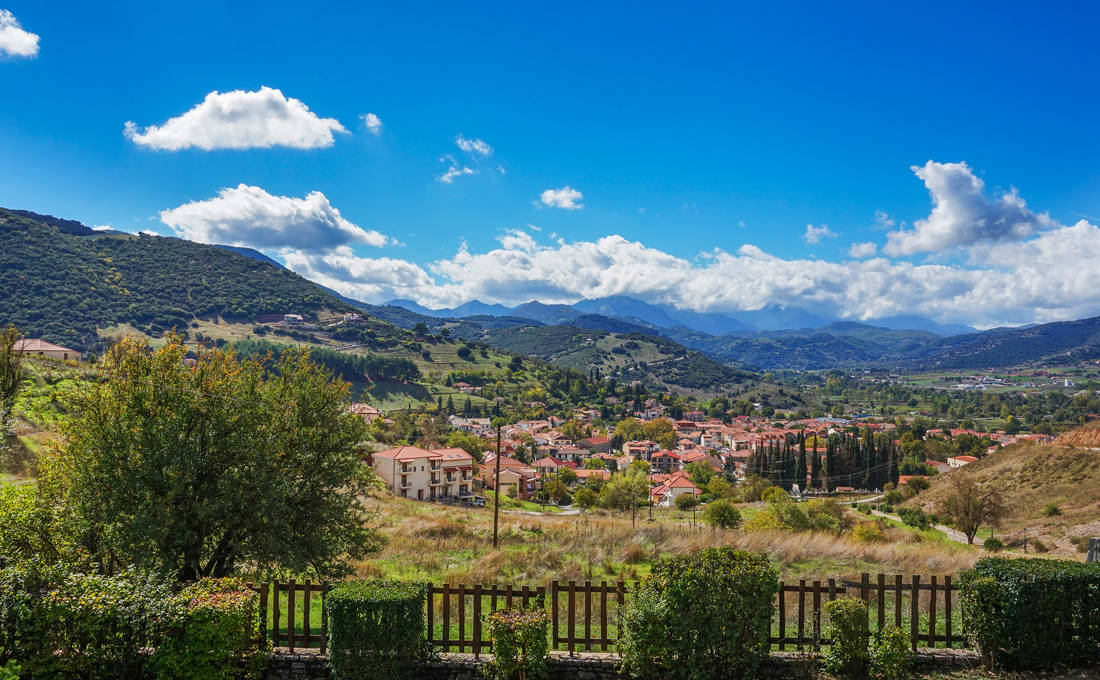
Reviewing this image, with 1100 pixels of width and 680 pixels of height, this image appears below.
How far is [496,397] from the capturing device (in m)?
152

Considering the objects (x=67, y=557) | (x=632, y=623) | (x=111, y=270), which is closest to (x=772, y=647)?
(x=632, y=623)

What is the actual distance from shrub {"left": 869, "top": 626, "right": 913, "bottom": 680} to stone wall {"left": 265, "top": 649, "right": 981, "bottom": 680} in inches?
32.6

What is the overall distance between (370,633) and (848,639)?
6.52 meters

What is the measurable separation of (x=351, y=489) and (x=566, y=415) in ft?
468

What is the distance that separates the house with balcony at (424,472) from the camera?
57500 millimetres

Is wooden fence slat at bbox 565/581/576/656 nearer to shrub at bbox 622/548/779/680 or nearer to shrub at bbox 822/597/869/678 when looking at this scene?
shrub at bbox 622/548/779/680

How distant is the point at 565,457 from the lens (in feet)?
375

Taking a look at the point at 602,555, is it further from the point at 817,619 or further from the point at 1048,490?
the point at 1048,490

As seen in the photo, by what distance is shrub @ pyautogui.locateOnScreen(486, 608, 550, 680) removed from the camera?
7.85m

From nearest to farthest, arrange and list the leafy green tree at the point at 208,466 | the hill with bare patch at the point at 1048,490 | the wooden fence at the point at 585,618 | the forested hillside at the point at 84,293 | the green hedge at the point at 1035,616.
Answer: the green hedge at the point at 1035,616, the wooden fence at the point at 585,618, the leafy green tree at the point at 208,466, the hill with bare patch at the point at 1048,490, the forested hillside at the point at 84,293

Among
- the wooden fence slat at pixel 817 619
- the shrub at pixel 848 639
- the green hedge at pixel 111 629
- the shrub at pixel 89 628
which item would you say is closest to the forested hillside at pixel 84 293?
the green hedge at pixel 111 629

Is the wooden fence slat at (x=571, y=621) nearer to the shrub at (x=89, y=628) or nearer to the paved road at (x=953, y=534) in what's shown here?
the shrub at (x=89, y=628)

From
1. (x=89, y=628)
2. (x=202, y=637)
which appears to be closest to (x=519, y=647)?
(x=202, y=637)

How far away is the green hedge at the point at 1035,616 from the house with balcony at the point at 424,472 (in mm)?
51172
